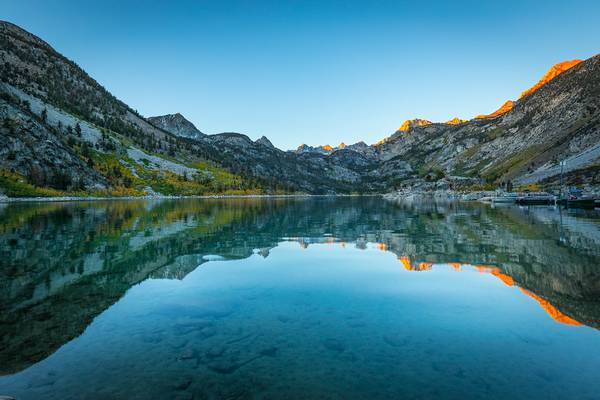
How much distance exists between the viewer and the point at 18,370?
10477 mm

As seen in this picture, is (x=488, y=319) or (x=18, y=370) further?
(x=488, y=319)

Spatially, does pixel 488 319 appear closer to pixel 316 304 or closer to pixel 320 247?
pixel 316 304

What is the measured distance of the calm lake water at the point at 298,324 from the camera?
9664 millimetres

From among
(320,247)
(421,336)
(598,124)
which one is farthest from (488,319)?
(598,124)

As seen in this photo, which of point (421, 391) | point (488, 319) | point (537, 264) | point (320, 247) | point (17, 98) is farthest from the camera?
point (17, 98)

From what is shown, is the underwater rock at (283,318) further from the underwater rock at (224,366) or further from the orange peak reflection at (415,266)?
the orange peak reflection at (415,266)

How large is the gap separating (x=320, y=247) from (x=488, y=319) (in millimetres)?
20840

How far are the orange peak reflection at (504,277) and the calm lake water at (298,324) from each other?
10 cm

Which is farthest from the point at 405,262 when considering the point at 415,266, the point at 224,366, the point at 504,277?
the point at 224,366

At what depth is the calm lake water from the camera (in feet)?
31.7

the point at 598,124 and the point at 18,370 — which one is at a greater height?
the point at 598,124

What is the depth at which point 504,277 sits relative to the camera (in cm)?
2225

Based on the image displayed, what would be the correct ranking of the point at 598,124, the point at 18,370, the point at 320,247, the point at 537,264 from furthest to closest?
the point at 598,124 → the point at 320,247 → the point at 537,264 → the point at 18,370

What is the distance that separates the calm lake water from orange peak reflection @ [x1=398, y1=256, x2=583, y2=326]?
0.10 meters
